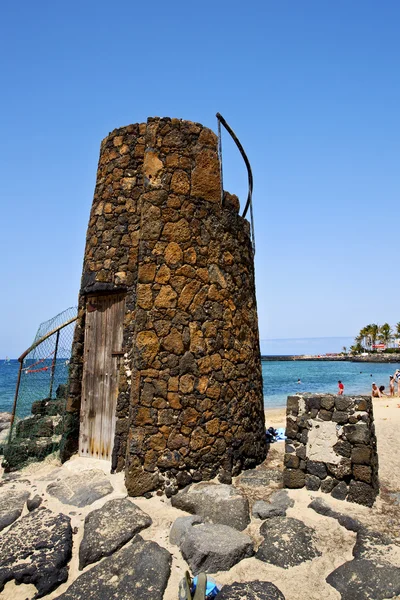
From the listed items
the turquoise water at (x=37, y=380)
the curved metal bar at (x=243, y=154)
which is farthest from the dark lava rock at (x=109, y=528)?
the curved metal bar at (x=243, y=154)

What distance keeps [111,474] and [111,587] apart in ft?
7.84

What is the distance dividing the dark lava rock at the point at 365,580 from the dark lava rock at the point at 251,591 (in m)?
0.56

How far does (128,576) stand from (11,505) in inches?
91.4

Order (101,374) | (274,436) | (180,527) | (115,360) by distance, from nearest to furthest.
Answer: (180,527) < (115,360) < (101,374) < (274,436)

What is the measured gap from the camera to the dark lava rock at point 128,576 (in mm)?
3441

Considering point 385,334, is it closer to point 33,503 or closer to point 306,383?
point 306,383

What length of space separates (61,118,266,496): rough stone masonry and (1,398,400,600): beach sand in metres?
0.40

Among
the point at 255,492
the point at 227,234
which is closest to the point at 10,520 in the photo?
the point at 255,492

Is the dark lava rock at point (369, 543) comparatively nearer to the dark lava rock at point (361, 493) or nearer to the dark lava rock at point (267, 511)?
the dark lava rock at point (361, 493)

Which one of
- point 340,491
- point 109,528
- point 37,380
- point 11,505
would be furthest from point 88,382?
point 340,491

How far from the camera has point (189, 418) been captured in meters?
5.58

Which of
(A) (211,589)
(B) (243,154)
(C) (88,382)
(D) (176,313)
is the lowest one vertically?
(A) (211,589)

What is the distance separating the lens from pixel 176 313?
5.74 m

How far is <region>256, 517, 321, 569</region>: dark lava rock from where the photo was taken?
3.83 meters
